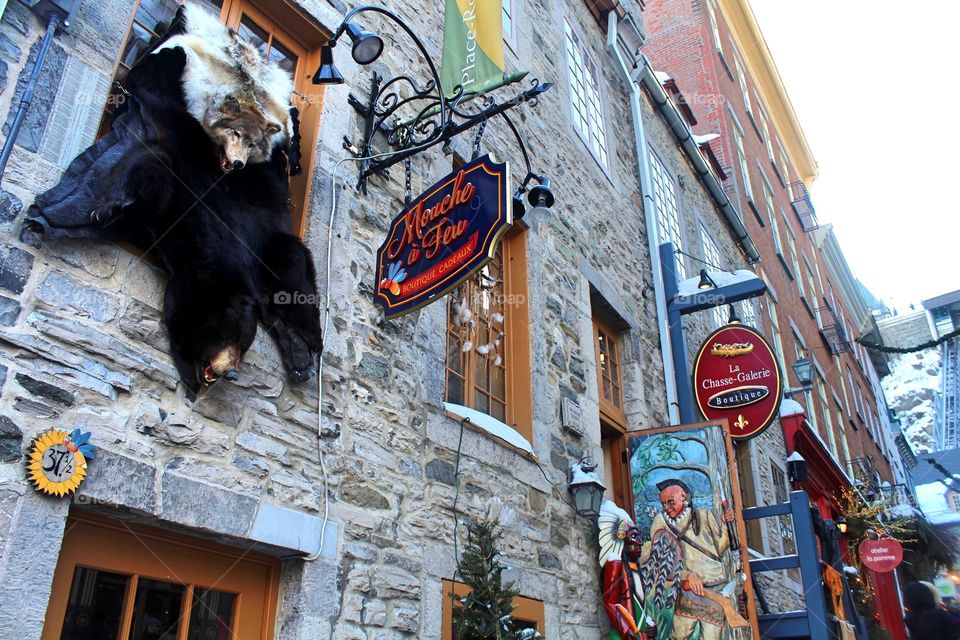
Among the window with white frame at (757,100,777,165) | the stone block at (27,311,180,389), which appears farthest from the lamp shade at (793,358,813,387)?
the stone block at (27,311,180,389)

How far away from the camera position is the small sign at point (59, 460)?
2.70 m

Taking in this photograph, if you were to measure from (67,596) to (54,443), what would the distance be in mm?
598

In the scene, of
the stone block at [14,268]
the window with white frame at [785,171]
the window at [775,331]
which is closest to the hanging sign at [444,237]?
the stone block at [14,268]

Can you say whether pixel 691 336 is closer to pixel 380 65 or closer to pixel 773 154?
pixel 380 65

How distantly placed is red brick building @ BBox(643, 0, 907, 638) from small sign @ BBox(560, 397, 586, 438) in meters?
5.45

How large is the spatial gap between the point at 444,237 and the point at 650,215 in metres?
6.19

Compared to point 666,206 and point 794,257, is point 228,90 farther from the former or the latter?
point 794,257

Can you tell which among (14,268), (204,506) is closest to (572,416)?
(204,506)

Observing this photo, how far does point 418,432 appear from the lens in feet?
15.3

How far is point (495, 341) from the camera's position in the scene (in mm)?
6113

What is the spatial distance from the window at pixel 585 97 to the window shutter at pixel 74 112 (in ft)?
19.3

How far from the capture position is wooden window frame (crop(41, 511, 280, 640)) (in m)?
2.91

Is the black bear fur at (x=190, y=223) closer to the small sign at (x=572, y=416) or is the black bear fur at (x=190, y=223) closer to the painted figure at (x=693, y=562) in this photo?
the small sign at (x=572, y=416)

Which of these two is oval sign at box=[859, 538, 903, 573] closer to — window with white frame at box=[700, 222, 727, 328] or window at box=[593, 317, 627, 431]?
window with white frame at box=[700, 222, 727, 328]
